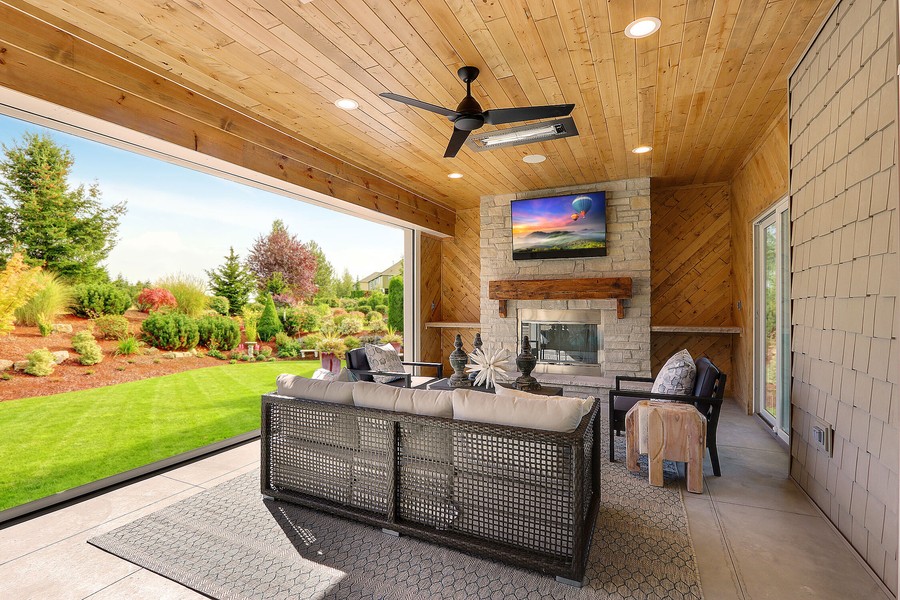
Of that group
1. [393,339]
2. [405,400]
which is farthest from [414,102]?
[393,339]

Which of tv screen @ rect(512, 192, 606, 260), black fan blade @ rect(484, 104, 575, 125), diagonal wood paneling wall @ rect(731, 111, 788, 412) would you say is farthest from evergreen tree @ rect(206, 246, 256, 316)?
diagonal wood paneling wall @ rect(731, 111, 788, 412)

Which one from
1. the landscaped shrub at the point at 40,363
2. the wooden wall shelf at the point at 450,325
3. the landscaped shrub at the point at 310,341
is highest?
the landscaped shrub at the point at 40,363

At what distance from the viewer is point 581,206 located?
18.4 feet

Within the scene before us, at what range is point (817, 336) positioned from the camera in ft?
8.50

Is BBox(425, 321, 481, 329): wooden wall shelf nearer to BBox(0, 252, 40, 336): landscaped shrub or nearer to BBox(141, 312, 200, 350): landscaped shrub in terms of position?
BBox(141, 312, 200, 350): landscaped shrub

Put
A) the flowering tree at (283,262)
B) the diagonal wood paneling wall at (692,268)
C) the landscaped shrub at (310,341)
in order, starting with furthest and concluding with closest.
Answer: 1. the diagonal wood paneling wall at (692,268)
2. the landscaped shrub at (310,341)
3. the flowering tree at (283,262)

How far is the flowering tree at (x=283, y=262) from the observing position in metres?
4.51

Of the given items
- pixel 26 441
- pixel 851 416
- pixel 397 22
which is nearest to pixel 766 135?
pixel 851 416

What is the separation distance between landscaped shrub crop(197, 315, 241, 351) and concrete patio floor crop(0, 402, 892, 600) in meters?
1.21

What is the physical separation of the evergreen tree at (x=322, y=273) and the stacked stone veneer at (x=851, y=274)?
448 centimetres

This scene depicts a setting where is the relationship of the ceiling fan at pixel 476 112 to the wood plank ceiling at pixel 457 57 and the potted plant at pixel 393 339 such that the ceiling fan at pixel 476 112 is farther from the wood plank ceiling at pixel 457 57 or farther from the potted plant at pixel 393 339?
the potted plant at pixel 393 339

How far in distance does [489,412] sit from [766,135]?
3882 millimetres

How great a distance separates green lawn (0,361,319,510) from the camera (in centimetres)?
274

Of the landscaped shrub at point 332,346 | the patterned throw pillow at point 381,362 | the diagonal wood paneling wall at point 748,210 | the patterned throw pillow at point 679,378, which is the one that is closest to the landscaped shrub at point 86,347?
the patterned throw pillow at point 381,362
